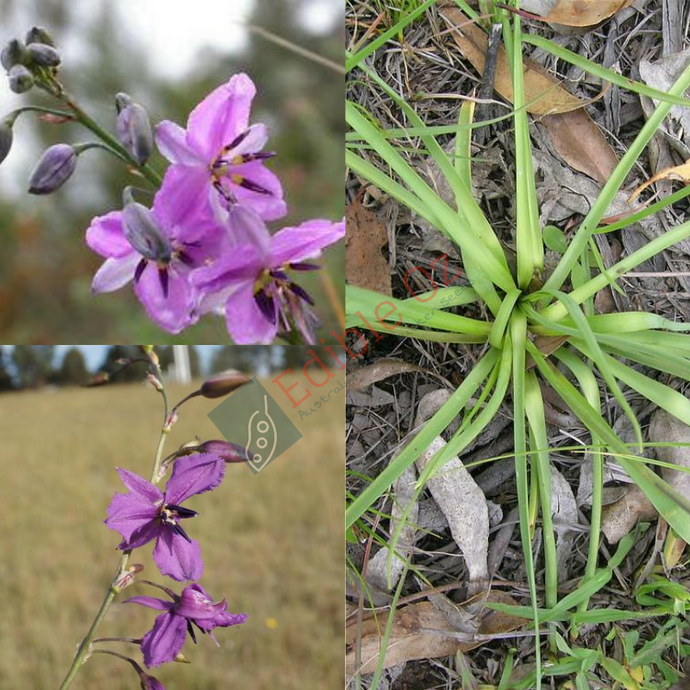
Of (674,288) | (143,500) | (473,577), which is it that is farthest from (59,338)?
(674,288)

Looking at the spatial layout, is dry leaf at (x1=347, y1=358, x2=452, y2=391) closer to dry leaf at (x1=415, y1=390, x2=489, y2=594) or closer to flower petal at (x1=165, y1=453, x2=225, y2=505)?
dry leaf at (x1=415, y1=390, x2=489, y2=594)

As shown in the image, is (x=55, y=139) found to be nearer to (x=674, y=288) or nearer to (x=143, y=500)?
(x=143, y=500)

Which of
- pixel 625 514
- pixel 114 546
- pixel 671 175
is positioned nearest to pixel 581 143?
pixel 671 175

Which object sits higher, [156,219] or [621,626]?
[156,219]

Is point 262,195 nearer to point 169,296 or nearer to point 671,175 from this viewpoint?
point 169,296

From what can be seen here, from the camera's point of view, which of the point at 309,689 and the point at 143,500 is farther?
the point at 309,689

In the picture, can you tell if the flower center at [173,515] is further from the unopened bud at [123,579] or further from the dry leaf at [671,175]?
the dry leaf at [671,175]

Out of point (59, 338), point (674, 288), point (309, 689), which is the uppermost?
point (674, 288)

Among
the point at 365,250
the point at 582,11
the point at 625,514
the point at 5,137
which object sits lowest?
the point at 625,514
